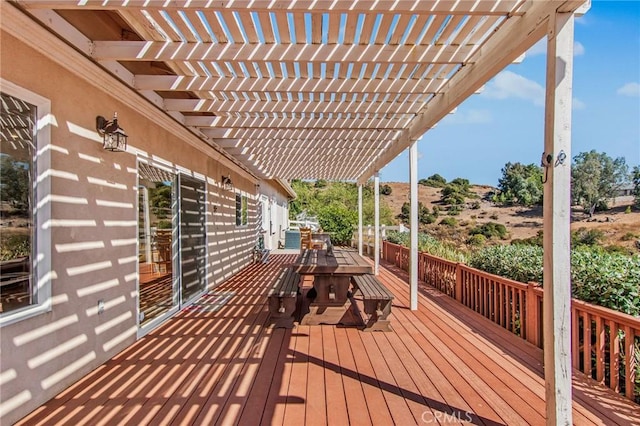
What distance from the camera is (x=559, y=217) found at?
6.56ft

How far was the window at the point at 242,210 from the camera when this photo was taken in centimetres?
849

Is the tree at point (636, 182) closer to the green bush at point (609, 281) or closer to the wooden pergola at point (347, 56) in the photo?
the green bush at point (609, 281)

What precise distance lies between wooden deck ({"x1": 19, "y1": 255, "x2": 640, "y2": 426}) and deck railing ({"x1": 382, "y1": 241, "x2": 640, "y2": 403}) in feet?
0.47

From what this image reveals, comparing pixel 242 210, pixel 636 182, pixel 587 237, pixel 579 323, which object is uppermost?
pixel 636 182

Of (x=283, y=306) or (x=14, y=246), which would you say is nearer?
(x=14, y=246)

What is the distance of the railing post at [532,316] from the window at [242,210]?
20.7 ft

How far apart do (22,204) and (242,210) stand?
6.66 m

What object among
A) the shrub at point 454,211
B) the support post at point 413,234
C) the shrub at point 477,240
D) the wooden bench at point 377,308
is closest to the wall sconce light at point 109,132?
the wooden bench at point 377,308

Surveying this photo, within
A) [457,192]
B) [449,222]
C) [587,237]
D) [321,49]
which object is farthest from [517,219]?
[321,49]

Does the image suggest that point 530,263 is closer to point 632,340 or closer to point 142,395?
point 632,340

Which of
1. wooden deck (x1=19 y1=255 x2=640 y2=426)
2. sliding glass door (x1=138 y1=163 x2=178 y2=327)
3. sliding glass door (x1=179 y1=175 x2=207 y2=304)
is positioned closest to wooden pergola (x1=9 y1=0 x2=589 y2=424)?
wooden deck (x1=19 y1=255 x2=640 y2=426)

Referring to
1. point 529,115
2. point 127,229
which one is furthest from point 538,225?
point 127,229

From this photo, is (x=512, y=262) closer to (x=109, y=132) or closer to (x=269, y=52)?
(x=269, y=52)

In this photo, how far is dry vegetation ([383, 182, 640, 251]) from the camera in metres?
17.4
